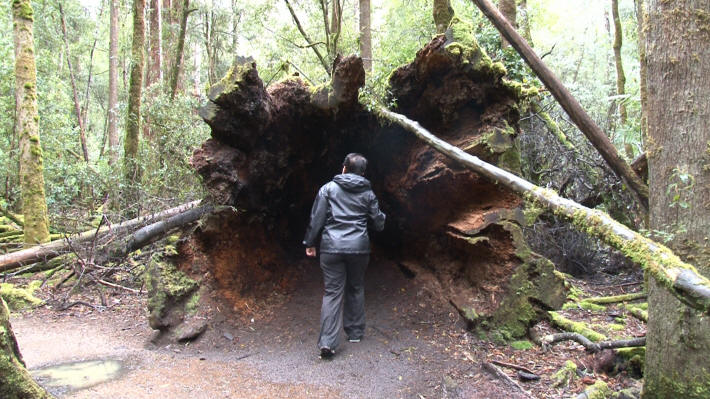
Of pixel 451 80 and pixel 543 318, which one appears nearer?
pixel 543 318

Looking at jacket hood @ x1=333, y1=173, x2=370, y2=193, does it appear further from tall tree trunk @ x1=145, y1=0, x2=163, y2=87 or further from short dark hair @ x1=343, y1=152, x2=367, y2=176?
tall tree trunk @ x1=145, y1=0, x2=163, y2=87

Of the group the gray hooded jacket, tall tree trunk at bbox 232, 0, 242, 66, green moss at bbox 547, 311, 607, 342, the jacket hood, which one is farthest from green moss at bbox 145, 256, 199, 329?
tall tree trunk at bbox 232, 0, 242, 66

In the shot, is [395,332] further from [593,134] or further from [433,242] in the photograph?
[593,134]

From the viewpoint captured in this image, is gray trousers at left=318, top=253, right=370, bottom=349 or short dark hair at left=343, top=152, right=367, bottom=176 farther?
short dark hair at left=343, top=152, right=367, bottom=176

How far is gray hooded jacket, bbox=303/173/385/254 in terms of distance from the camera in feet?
16.2

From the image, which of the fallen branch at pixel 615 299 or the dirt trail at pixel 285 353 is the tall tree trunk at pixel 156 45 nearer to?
the dirt trail at pixel 285 353

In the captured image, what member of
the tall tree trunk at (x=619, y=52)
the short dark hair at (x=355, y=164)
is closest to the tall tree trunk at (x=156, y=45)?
the short dark hair at (x=355, y=164)

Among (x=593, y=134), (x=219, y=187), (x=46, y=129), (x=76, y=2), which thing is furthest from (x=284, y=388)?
(x=76, y=2)

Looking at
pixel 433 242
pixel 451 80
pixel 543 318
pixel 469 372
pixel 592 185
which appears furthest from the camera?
pixel 592 185

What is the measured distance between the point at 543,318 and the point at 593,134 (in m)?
2.14

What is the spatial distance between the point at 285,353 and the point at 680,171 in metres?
4.28

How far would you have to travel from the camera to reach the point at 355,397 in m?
3.88

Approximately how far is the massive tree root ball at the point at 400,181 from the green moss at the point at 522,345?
0.10 m

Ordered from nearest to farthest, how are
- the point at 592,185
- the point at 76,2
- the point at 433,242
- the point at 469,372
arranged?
A: 1. the point at 469,372
2. the point at 433,242
3. the point at 592,185
4. the point at 76,2
